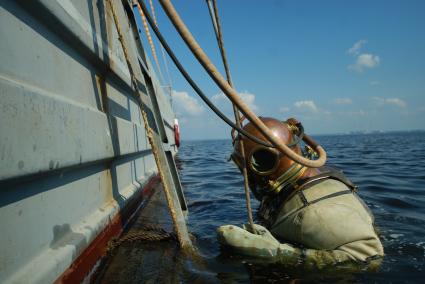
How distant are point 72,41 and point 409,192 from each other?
6.89 meters

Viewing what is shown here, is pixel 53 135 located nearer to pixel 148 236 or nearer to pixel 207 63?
pixel 207 63

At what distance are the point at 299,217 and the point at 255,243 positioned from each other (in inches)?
16.3

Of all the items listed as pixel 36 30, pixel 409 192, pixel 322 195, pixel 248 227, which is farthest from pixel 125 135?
pixel 409 192

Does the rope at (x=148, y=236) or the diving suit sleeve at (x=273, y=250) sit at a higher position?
the rope at (x=148, y=236)

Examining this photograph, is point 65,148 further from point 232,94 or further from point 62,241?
point 232,94

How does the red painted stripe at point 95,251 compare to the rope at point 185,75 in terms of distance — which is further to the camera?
the rope at point 185,75

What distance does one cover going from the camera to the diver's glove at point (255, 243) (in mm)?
2693

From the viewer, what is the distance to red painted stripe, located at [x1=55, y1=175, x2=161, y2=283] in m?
1.87

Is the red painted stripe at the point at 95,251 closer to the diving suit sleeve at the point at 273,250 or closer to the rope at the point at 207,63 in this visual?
the diving suit sleeve at the point at 273,250

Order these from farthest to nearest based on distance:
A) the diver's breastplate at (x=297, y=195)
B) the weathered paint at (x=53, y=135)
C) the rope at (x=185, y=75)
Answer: the diver's breastplate at (x=297, y=195) → the rope at (x=185, y=75) → the weathered paint at (x=53, y=135)

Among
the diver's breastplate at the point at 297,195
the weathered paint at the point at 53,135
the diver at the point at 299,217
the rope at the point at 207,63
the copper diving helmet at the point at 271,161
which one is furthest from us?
the copper diving helmet at the point at 271,161

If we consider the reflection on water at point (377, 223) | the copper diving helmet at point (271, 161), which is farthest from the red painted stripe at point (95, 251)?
the copper diving helmet at point (271, 161)

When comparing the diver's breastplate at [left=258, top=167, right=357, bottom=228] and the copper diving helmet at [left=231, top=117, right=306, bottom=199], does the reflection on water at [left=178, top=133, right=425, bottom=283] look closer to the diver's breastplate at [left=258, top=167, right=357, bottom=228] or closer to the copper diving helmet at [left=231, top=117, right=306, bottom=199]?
the diver's breastplate at [left=258, top=167, right=357, bottom=228]

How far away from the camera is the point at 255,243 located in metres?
2.74
